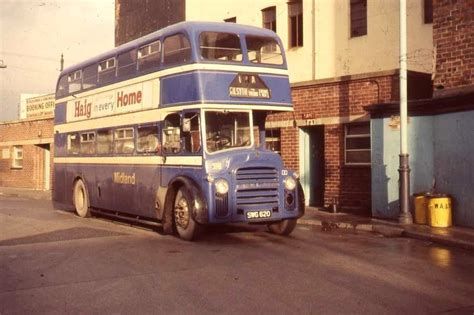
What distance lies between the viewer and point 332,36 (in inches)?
818

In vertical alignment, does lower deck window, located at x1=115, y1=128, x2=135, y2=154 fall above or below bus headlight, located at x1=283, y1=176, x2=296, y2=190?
above

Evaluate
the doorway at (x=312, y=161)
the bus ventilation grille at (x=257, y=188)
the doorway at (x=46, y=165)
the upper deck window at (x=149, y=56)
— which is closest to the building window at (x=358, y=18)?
the doorway at (x=312, y=161)

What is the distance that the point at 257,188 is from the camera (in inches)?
430

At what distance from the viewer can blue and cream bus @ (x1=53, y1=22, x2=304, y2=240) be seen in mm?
10828

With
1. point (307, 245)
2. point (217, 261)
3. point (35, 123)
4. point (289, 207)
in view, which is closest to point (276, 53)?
point (289, 207)

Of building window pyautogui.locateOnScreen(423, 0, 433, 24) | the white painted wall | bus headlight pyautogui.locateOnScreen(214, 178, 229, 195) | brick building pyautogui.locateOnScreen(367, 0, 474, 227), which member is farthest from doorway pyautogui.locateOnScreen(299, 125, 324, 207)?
bus headlight pyautogui.locateOnScreen(214, 178, 229, 195)

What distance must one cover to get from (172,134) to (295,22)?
12199 millimetres

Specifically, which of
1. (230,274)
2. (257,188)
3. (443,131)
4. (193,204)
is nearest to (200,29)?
(257,188)

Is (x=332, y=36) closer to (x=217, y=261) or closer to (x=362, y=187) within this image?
(x=362, y=187)

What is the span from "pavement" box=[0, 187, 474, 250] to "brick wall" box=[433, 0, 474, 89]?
373cm

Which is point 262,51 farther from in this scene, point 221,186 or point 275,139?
point 275,139

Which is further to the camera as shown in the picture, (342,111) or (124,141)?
(342,111)

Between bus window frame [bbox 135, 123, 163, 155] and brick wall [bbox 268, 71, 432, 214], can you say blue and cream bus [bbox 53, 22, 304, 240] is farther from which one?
brick wall [bbox 268, 71, 432, 214]

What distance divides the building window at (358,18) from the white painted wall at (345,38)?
20 cm
